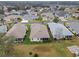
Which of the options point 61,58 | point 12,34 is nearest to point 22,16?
point 12,34

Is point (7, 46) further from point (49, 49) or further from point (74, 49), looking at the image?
point (74, 49)

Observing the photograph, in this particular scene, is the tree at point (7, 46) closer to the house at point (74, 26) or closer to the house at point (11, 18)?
the house at point (11, 18)

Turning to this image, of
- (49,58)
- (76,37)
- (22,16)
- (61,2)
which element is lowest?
(49,58)

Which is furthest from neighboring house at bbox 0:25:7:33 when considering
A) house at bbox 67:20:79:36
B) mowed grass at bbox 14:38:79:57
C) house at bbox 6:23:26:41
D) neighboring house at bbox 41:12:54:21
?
house at bbox 67:20:79:36

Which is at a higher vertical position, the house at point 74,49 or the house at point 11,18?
the house at point 11,18

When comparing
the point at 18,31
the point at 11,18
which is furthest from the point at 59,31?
the point at 11,18

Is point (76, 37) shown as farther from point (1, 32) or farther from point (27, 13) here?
point (1, 32)

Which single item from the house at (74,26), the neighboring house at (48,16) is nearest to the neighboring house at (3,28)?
the neighboring house at (48,16)
